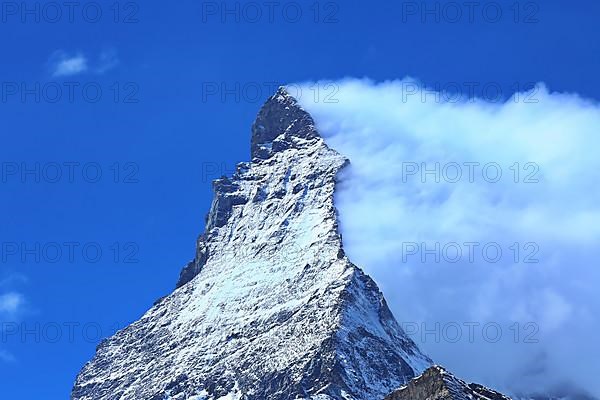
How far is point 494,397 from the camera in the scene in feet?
203

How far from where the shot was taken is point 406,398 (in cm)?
6338

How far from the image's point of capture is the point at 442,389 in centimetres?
6050

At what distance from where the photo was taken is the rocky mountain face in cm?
6025

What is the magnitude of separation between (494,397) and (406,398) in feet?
13.3

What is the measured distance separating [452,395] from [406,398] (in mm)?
3958

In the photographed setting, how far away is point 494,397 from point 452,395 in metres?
2.81

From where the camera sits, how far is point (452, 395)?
59844mm

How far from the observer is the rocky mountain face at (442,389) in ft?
198
